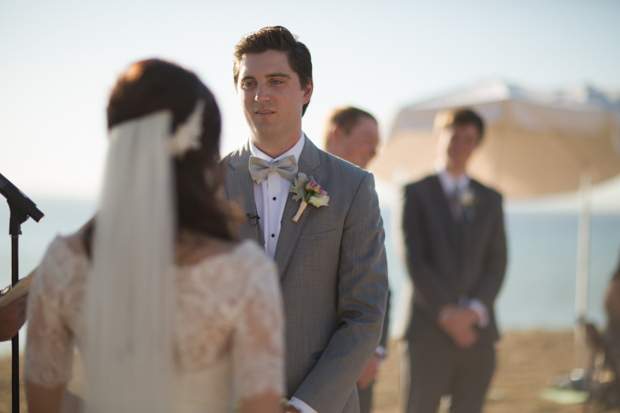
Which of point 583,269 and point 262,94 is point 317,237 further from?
point 583,269

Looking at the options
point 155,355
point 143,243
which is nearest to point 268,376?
point 155,355

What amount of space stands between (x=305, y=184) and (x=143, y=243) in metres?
1.18

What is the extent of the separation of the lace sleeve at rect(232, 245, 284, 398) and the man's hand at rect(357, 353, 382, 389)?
193cm

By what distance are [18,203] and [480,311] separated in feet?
10.7

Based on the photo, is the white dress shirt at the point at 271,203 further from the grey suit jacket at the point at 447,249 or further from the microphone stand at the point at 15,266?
the grey suit jacket at the point at 447,249

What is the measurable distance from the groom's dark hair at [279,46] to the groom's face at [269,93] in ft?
0.08

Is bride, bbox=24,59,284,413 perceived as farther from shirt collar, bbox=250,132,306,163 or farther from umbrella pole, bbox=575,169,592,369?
umbrella pole, bbox=575,169,592,369

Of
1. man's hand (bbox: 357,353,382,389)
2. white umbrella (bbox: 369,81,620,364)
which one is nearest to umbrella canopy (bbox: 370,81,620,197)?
white umbrella (bbox: 369,81,620,364)

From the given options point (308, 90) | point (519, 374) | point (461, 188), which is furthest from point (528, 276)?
point (308, 90)

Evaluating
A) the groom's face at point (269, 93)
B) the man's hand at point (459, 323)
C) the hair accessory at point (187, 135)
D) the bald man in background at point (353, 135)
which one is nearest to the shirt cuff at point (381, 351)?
the man's hand at point (459, 323)

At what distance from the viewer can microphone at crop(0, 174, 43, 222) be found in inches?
85.7

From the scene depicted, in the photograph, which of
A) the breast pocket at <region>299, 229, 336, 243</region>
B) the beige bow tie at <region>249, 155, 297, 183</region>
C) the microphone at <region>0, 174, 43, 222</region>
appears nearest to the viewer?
the microphone at <region>0, 174, 43, 222</region>

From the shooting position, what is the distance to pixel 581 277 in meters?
7.16

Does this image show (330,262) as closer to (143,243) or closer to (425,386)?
(143,243)
